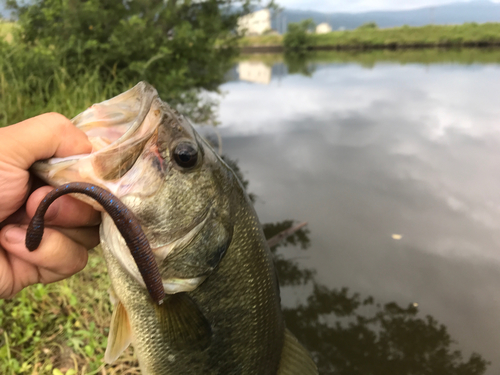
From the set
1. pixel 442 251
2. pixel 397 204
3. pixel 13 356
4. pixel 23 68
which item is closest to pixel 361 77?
pixel 397 204

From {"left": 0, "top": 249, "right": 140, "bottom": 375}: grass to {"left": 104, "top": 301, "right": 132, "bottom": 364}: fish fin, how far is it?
1378 mm

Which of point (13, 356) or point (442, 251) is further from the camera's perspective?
point (442, 251)

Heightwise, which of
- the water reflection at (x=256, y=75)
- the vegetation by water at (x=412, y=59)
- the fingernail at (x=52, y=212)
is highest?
the fingernail at (x=52, y=212)

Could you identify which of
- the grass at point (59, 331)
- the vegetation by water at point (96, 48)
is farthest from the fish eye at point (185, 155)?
the vegetation by water at point (96, 48)

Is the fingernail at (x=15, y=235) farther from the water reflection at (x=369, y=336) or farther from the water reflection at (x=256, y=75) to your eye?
the water reflection at (x=256, y=75)

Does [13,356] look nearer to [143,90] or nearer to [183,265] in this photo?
[183,265]

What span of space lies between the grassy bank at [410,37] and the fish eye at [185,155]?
142 feet

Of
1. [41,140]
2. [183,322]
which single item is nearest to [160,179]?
[41,140]

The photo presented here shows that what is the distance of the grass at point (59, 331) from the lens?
262cm

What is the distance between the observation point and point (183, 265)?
51.8 inches

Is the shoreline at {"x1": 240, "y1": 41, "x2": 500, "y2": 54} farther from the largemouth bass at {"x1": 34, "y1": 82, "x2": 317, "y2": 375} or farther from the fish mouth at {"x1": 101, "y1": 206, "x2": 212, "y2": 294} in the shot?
the fish mouth at {"x1": 101, "y1": 206, "x2": 212, "y2": 294}

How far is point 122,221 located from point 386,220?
254 inches

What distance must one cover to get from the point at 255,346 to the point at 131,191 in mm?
940

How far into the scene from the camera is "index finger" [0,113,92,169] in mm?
1237
